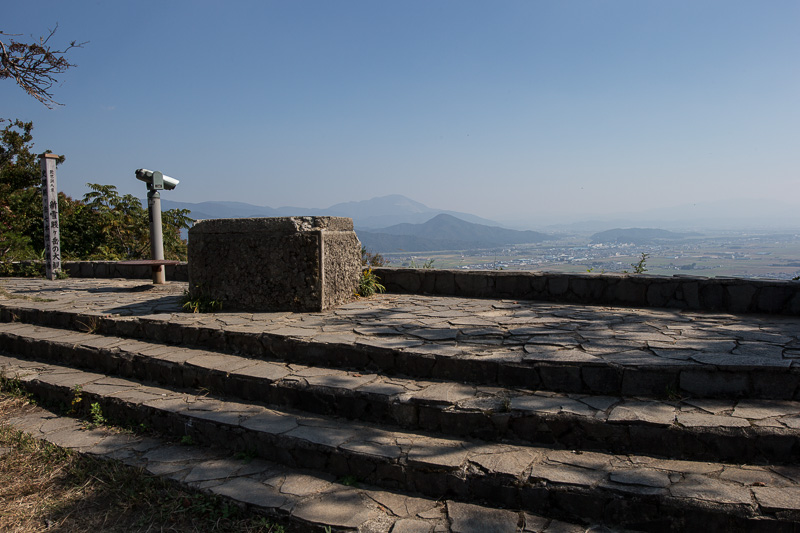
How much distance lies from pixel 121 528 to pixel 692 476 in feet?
9.75

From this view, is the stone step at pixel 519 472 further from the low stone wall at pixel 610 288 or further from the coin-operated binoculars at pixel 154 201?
the coin-operated binoculars at pixel 154 201

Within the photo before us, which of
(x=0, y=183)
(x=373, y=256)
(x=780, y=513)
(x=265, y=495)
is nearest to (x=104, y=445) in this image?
(x=265, y=495)

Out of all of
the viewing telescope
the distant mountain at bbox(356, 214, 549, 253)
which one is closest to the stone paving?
the viewing telescope

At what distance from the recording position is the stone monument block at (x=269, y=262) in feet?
16.6

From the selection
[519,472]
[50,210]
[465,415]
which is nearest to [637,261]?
[465,415]

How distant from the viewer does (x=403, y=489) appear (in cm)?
264

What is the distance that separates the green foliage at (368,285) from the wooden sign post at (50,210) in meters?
6.49

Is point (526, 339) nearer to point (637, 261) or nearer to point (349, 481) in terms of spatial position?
point (349, 481)

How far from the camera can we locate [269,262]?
5.15 metres

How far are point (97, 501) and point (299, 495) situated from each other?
123 cm

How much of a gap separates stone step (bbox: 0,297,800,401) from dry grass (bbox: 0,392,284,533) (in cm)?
138

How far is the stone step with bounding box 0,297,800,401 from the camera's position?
9.78ft

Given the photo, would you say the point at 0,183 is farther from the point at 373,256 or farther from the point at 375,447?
the point at 375,447

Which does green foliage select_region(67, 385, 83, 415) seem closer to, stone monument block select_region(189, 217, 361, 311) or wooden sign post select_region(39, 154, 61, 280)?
stone monument block select_region(189, 217, 361, 311)
